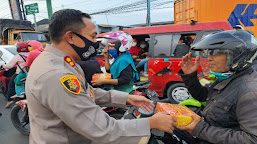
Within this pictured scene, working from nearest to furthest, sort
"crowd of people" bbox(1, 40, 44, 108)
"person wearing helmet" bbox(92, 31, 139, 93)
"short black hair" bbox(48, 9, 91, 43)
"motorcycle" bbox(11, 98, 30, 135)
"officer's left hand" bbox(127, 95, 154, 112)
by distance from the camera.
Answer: "short black hair" bbox(48, 9, 91, 43) → "officer's left hand" bbox(127, 95, 154, 112) → "person wearing helmet" bbox(92, 31, 139, 93) → "motorcycle" bbox(11, 98, 30, 135) → "crowd of people" bbox(1, 40, 44, 108)

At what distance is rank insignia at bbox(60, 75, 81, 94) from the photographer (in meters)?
0.96

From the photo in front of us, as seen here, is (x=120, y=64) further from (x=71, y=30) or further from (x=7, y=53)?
(x=7, y=53)

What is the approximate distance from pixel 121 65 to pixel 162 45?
2.15m

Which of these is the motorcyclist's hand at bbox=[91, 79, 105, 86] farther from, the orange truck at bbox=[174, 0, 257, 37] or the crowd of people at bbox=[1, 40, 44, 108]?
the orange truck at bbox=[174, 0, 257, 37]

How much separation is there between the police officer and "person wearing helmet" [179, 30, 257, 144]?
1.25ft

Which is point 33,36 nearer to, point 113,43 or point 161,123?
point 113,43

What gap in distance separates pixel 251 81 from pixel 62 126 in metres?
1.28

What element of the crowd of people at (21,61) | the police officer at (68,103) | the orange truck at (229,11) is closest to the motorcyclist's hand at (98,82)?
the police officer at (68,103)

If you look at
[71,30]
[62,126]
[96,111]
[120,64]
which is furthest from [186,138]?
[120,64]

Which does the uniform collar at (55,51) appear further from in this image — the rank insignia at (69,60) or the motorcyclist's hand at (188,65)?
the motorcyclist's hand at (188,65)

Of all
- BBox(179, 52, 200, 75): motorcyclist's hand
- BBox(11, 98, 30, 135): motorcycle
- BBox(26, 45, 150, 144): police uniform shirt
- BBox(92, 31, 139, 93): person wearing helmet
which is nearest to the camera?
BBox(26, 45, 150, 144): police uniform shirt

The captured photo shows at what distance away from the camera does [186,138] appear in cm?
155

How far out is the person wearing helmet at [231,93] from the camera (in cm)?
112

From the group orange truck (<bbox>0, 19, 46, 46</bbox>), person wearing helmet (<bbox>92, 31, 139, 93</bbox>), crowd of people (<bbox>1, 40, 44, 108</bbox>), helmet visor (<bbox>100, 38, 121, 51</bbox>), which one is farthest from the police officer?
orange truck (<bbox>0, 19, 46, 46</bbox>)
